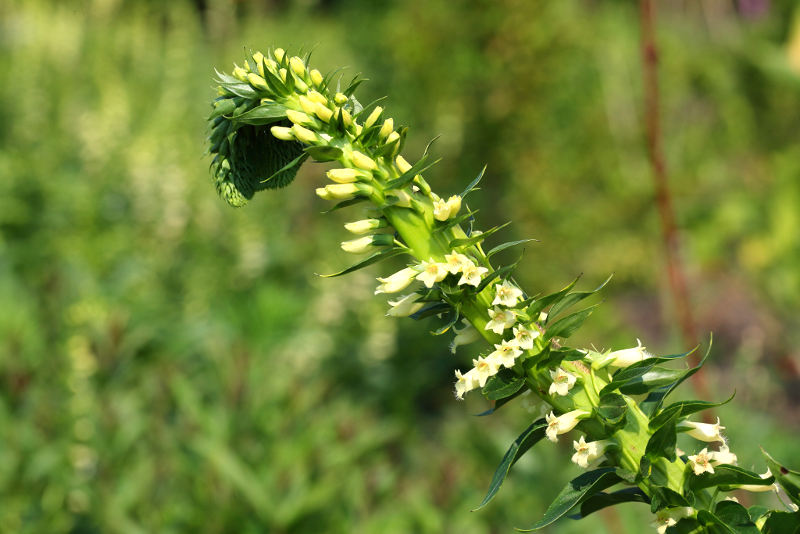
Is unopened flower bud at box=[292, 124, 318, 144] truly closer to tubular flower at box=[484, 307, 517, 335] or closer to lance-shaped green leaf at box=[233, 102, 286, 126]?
lance-shaped green leaf at box=[233, 102, 286, 126]

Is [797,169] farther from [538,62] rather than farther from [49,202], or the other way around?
[49,202]

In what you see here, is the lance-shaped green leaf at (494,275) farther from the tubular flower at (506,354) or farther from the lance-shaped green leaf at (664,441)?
the lance-shaped green leaf at (664,441)

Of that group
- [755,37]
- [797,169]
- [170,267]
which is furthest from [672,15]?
[170,267]

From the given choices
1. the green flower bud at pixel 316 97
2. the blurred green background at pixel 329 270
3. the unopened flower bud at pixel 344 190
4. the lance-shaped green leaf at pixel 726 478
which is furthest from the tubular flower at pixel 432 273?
the blurred green background at pixel 329 270

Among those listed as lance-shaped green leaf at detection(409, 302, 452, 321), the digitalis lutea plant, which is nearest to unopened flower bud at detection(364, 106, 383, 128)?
the digitalis lutea plant

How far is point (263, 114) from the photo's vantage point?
793 mm

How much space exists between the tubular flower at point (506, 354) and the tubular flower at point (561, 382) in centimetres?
4

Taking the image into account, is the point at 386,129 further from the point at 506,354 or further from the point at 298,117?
the point at 506,354

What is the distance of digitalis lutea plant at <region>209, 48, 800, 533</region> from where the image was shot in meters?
0.71

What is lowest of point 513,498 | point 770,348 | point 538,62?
point 770,348

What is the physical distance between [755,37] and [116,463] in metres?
9.49

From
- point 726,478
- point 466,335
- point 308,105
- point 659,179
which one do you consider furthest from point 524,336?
point 659,179

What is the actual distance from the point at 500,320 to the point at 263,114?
1.06 feet

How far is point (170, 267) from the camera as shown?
521 cm
